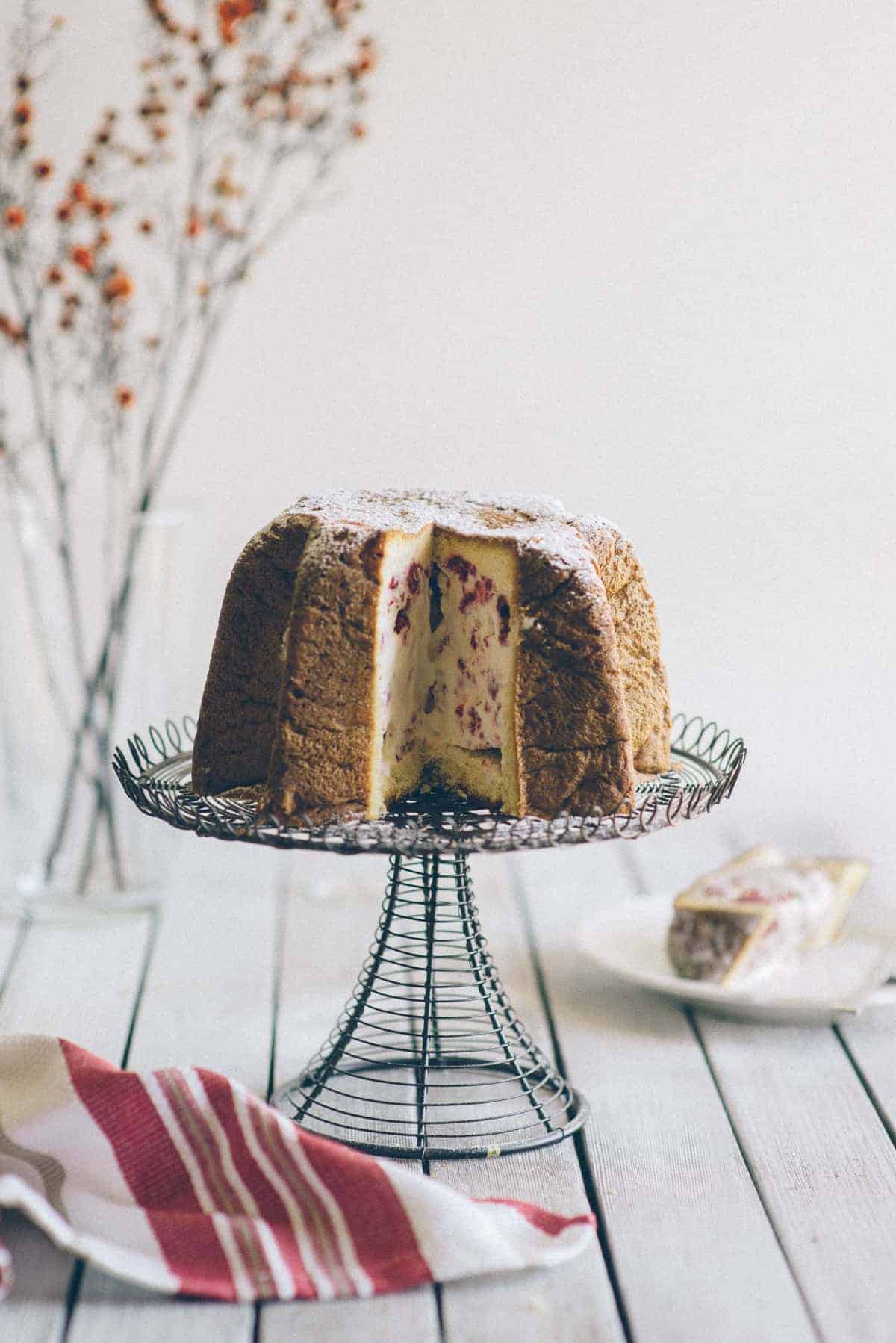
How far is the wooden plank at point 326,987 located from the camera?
5.38ft

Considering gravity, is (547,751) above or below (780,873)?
above

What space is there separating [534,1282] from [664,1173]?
0.33 m

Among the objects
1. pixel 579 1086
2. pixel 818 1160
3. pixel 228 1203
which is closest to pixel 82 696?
pixel 579 1086

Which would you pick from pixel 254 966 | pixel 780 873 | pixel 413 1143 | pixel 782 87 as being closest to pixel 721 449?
pixel 782 87

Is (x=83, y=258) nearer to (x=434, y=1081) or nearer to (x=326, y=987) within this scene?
(x=326, y=987)

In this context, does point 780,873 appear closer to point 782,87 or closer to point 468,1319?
point 468,1319

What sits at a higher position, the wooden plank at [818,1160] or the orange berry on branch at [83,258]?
the orange berry on branch at [83,258]

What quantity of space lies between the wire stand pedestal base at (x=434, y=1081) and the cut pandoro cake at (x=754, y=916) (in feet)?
1.08

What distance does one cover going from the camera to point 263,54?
8.63 feet

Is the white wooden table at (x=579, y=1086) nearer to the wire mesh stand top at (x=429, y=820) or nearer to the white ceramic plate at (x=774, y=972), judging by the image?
the white ceramic plate at (x=774, y=972)

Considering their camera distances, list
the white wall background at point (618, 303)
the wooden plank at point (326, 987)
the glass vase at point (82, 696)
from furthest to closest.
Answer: the white wall background at point (618, 303)
the glass vase at point (82, 696)
the wooden plank at point (326, 987)

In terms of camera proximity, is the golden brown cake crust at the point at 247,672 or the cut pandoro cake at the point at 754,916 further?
the cut pandoro cake at the point at 754,916

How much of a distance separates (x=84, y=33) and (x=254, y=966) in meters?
2.04

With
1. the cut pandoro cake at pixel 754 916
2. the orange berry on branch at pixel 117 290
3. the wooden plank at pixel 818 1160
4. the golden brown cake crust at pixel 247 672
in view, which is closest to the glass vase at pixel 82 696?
the orange berry on branch at pixel 117 290
